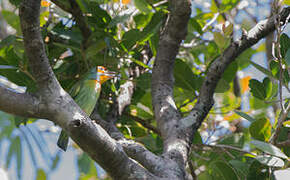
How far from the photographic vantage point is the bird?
1.18m

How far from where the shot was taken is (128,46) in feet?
3.89

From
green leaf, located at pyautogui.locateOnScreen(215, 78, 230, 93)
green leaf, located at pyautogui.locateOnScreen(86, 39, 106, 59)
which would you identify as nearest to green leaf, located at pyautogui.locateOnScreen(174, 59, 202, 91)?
green leaf, located at pyautogui.locateOnScreen(215, 78, 230, 93)

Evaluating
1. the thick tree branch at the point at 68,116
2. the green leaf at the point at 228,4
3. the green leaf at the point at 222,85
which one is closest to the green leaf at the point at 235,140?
the green leaf at the point at 222,85

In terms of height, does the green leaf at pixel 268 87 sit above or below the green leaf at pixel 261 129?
above

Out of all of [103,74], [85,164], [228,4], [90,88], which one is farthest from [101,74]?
[228,4]

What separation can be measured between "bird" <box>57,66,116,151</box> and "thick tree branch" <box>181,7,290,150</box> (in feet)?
1.11

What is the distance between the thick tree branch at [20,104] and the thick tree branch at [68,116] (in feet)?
0.03

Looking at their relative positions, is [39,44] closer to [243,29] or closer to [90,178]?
[243,29]

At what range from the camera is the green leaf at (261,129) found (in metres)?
1.01

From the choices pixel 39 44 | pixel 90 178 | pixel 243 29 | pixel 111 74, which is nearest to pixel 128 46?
pixel 111 74

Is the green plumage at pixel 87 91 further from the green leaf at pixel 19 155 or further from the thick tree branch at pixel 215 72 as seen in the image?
the thick tree branch at pixel 215 72

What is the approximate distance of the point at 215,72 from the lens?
1.10 meters

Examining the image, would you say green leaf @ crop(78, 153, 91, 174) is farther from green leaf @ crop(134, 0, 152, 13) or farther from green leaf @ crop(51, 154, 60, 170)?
green leaf @ crop(134, 0, 152, 13)

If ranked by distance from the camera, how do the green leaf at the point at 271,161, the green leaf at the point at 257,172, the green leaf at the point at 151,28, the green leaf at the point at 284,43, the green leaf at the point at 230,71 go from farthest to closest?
the green leaf at the point at 230,71
the green leaf at the point at 151,28
the green leaf at the point at 284,43
the green leaf at the point at 257,172
the green leaf at the point at 271,161
